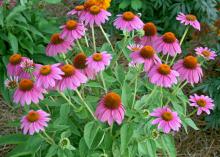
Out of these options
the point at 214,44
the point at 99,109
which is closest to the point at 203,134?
the point at 214,44

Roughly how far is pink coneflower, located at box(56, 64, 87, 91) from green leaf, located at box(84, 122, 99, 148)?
0.26m

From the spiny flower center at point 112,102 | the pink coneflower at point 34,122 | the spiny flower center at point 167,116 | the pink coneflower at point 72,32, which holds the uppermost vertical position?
the pink coneflower at point 72,32

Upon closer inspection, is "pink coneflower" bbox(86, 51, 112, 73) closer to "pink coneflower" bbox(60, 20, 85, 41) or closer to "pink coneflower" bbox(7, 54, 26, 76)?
"pink coneflower" bbox(60, 20, 85, 41)

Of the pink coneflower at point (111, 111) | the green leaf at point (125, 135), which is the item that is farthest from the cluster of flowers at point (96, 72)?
the green leaf at point (125, 135)

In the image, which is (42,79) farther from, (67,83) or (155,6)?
(155,6)

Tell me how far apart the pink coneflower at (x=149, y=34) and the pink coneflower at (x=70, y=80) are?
48 cm

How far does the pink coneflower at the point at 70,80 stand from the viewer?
162 cm

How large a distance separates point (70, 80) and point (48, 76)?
0.09 metres

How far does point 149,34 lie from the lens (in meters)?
2.03

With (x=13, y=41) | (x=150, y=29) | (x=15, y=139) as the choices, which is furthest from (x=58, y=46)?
(x=13, y=41)

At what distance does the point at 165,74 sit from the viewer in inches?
67.1

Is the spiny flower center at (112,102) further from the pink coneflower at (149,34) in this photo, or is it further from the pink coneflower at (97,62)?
the pink coneflower at (149,34)

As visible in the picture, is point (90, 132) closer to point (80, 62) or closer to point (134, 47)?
point (80, 62)

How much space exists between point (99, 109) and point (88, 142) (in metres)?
0.19
